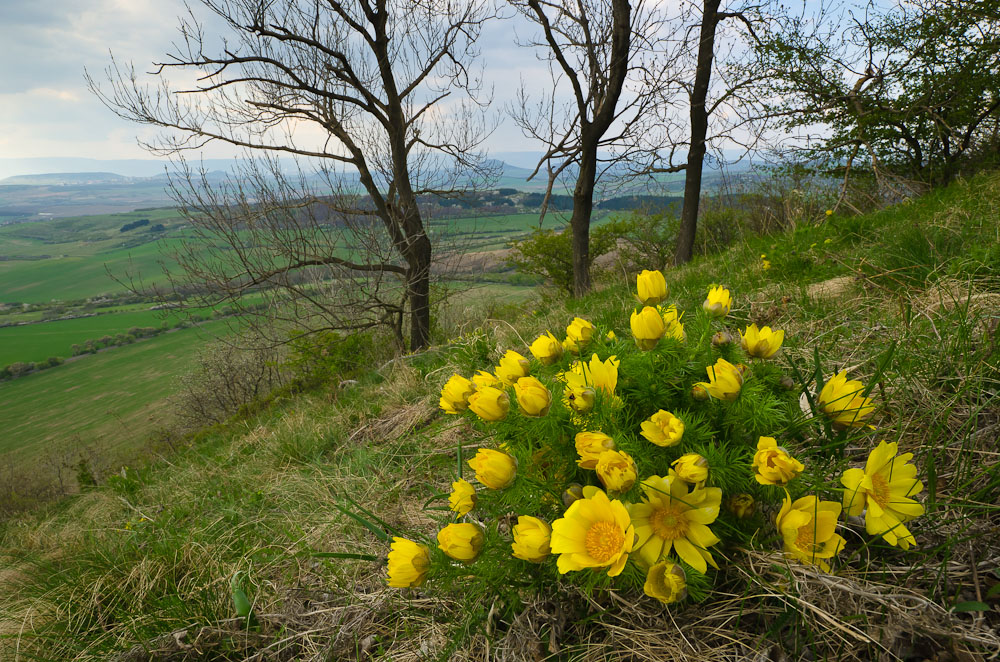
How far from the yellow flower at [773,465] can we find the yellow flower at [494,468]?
47 centimetres

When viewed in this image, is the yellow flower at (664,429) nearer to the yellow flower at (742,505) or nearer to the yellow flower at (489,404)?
the yellow flower at (742,505)

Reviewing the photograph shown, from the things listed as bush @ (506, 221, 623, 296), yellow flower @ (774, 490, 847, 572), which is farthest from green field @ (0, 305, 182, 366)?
yellow flower @ (774, 490, 847, 572)

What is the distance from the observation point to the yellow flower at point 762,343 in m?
1.17

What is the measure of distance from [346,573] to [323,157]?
10.5m

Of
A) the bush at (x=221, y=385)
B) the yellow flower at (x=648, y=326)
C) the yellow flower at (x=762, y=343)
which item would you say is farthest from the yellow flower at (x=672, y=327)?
the bush at (x=221, y=385)

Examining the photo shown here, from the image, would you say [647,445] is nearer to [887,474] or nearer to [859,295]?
[887,474]

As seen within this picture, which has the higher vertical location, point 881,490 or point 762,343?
point 762,343

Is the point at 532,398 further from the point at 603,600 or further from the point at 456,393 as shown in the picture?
the point at 603,600

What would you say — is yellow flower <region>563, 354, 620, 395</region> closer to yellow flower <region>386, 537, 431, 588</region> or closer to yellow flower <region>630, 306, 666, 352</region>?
yellow flower <region>630, 306, 666, 352</region>

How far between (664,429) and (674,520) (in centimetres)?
18

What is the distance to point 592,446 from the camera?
93 centimetres

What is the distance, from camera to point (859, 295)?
2.37 m

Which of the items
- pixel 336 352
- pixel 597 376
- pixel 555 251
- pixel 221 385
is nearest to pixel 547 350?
pixel 597 376

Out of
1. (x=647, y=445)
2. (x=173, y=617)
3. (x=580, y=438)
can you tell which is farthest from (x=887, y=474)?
(x=173, y=617)
